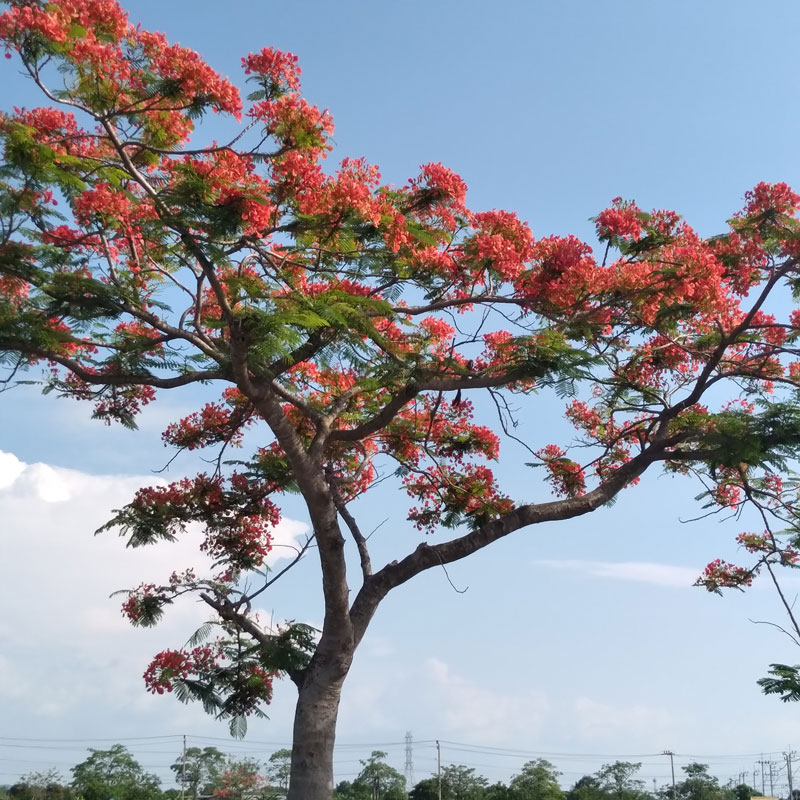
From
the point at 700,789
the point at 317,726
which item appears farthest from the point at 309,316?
the point at 700,789

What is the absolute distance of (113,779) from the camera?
85.4ft

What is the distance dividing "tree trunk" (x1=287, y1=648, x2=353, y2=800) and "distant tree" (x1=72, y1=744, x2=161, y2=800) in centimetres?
1875

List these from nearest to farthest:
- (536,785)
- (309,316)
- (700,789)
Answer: (309,316)
(536,785)
(700,789)

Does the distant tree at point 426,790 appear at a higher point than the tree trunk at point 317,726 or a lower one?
lower

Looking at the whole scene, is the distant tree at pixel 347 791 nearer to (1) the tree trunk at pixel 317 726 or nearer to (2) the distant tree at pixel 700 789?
(2) the distant tree at pixel 700 789

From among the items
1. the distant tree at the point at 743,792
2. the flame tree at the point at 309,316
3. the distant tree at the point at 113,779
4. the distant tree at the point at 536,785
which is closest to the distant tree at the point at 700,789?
the distant tree at the point at 743,792

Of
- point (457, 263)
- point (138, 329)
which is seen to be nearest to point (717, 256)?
point (457, 263)

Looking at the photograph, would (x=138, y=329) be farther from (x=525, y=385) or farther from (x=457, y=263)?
(x=525, y=385)

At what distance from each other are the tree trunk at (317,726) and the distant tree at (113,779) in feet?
61.5

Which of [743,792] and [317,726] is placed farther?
[743,792]

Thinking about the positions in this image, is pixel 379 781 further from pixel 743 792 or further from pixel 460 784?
pixel 743 792

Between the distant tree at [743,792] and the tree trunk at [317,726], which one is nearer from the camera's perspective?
the tree trunk at [317,726]

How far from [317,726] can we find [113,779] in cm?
2192

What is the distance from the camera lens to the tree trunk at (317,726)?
7.07m
